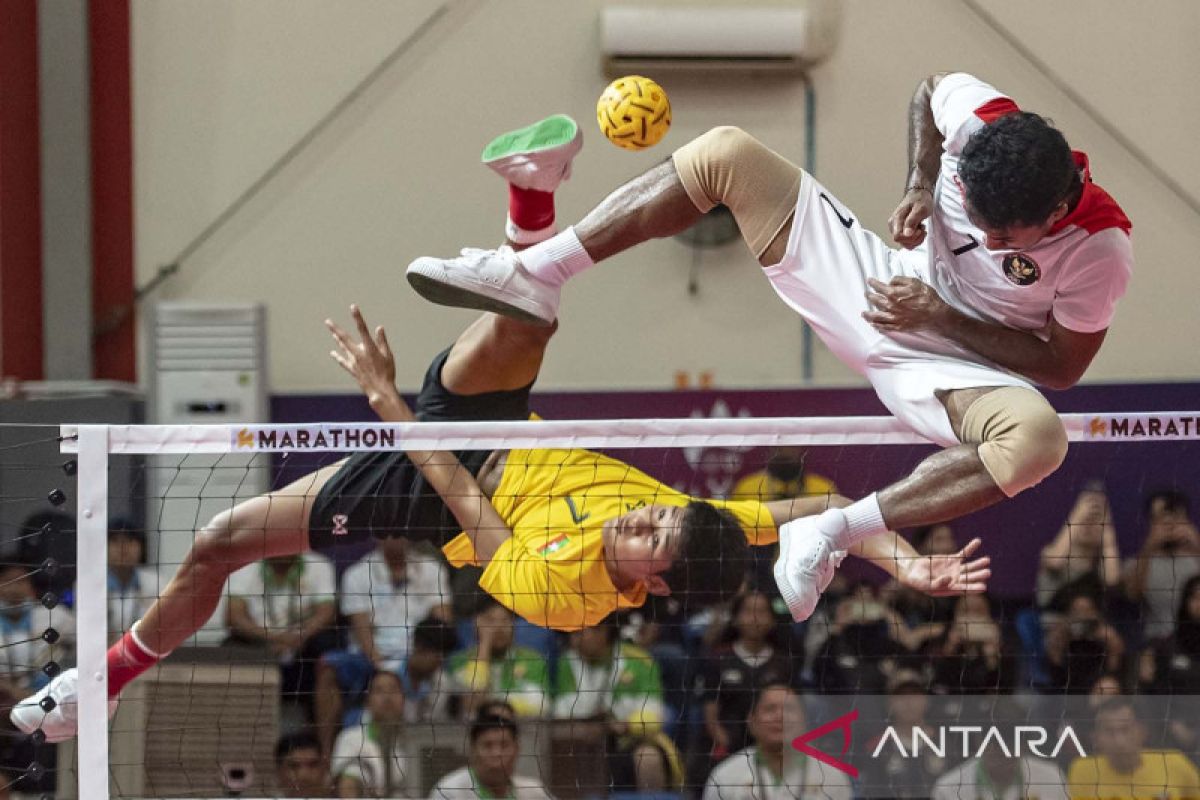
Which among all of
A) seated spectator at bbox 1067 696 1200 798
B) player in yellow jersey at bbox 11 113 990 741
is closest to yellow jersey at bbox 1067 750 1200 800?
seated spectator at bbox 1067 696 1200 798

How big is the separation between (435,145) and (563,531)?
15.3 feet

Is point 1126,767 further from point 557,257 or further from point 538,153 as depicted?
point 538,153

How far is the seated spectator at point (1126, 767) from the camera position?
Result: 17.6ft

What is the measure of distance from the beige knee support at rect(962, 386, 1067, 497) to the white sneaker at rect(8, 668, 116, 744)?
2644 mm

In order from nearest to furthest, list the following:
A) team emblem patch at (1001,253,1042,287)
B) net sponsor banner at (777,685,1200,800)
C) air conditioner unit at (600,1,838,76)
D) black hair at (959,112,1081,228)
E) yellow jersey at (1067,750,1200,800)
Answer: black hair at (959,112,1081,228) < team emblem patch at (1001,253,1042,287) < yellow jersey at (1067,750,1200,800) < net sponsor banner at (777,685,1200,800) < air conditioner unit at (600,1,838,76)

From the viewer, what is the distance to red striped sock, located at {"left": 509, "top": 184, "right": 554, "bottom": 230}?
4.55 m

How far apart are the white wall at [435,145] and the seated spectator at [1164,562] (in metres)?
1.85

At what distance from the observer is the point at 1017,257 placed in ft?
12.9

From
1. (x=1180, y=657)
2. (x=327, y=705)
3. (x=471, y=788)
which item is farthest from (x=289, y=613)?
(x=1180, y=657)

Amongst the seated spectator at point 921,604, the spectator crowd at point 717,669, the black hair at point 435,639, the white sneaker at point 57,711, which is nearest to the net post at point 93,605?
the white sneaker at point 57,711

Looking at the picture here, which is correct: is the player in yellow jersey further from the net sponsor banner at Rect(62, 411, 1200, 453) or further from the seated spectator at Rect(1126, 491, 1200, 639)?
the seated spectator at Rect(1126, 491, 1200, 639)

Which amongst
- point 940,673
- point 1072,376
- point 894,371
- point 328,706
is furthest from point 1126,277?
point 328,706

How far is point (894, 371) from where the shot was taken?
4141 mm

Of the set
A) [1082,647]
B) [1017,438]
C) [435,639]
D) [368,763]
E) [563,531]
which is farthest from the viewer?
[435,639]
